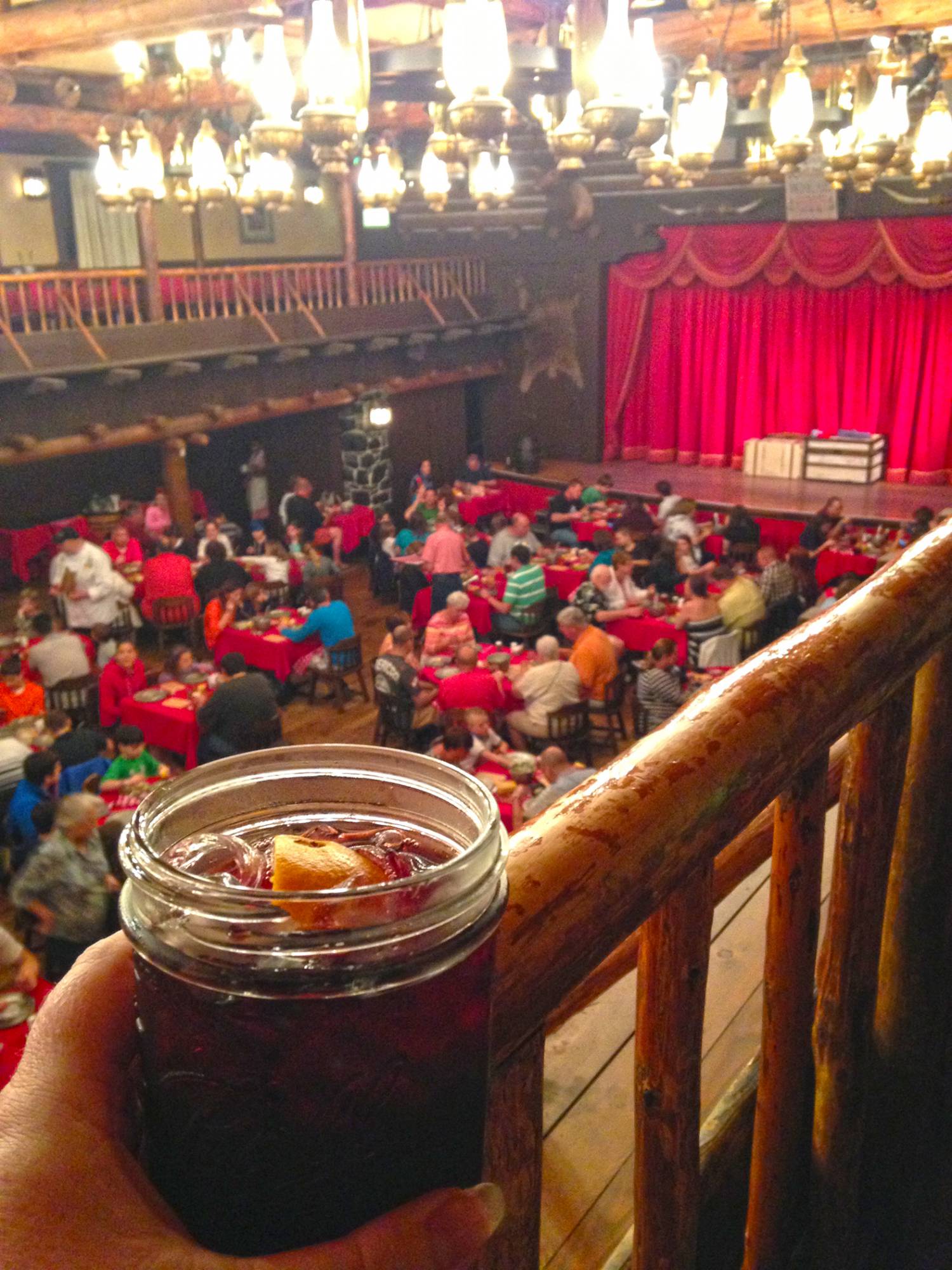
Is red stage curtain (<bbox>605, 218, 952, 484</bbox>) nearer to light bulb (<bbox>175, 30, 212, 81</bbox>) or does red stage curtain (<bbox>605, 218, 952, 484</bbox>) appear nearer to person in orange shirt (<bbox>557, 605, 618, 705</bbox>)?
person in orange shirt (<bbox>557, 605, 618, 705</bbox>)

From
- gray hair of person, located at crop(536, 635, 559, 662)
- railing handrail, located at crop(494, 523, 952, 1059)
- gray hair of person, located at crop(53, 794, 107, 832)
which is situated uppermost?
railing handrail, located at crop(494, 523, 952, 1059)

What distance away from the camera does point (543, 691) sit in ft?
24.8

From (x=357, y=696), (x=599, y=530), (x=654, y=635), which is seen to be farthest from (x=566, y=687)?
(x=599, y=530)

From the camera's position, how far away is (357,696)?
1005cm

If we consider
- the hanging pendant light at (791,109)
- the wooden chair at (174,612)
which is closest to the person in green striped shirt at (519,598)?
the wooden chair at (174,612)

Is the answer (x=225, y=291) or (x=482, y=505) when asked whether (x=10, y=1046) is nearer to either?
(x=225, y=291)

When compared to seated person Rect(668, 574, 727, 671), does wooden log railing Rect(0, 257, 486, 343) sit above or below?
above

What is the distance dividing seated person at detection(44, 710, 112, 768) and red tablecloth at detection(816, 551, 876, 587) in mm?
6835

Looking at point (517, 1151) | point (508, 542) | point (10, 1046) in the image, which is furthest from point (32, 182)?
point (517, 1151)

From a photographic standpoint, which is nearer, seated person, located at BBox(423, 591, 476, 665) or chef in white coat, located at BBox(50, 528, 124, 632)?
seated person, located at BBox(423, 591, 476, 665)

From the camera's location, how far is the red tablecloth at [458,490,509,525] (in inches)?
579

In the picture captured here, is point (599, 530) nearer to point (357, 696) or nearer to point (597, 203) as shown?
point (357, 696)

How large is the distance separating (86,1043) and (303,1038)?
0.14 meters

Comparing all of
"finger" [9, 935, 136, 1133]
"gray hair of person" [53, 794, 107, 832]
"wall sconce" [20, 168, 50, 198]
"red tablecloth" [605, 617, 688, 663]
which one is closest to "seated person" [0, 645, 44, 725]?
"gray hair of person" [53, 794, 107, 832]
